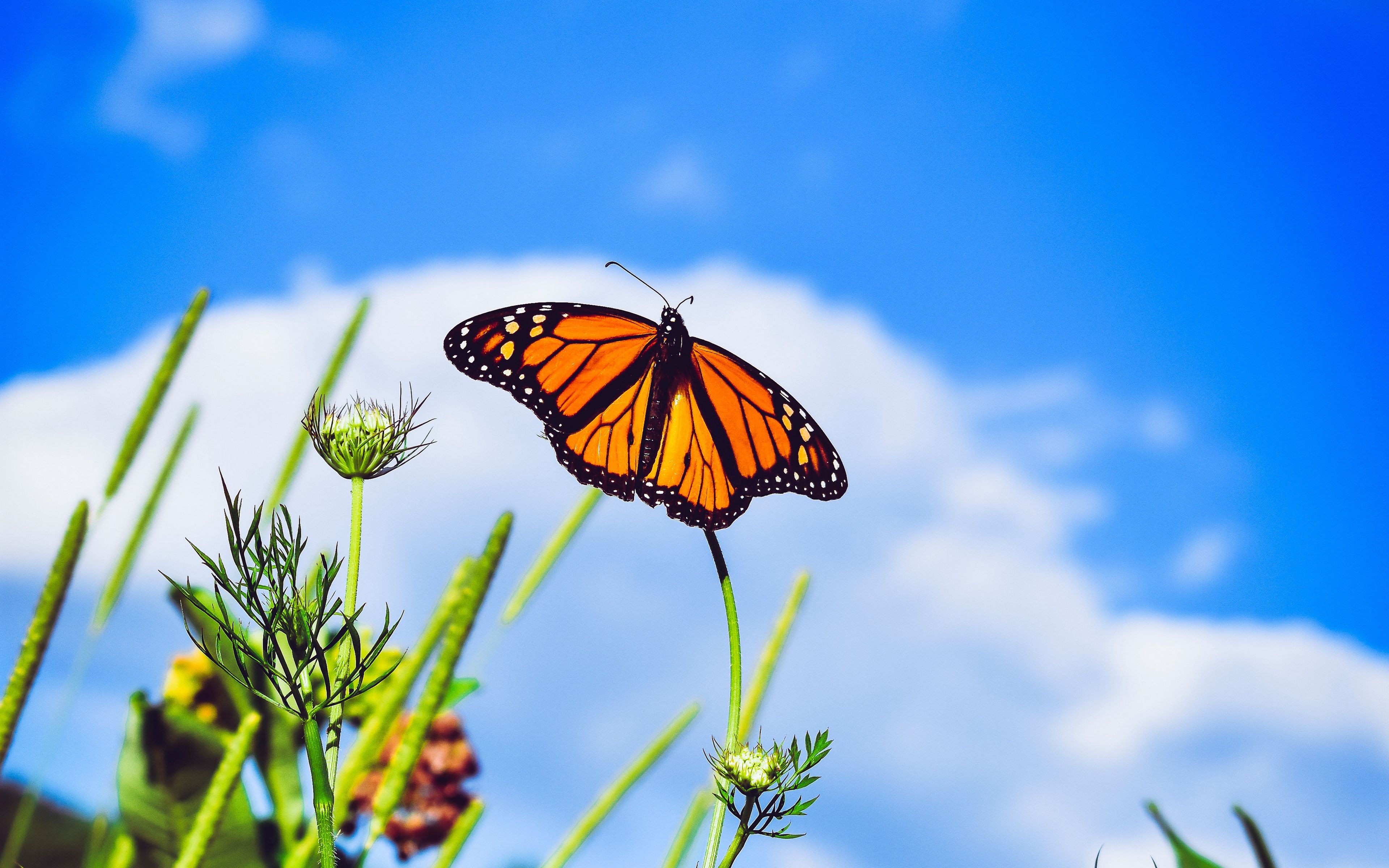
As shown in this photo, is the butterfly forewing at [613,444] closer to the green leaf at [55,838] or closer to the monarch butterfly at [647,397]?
the monarch butterfly at [647,397]

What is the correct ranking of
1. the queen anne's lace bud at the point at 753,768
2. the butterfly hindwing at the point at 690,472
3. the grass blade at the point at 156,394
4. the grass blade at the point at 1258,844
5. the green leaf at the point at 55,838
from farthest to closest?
the green leaf at the point at 55,838 → the grass blade at the point at 156,394 → the butterfly hindwing at the point at 690,472 → the queen anne's lace bud at the point at 753,768 → the grass blade at the point at 1258,844

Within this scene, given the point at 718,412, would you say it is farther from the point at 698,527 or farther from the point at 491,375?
the point at 698,527

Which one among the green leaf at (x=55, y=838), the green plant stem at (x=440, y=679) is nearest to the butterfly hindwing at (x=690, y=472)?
the green plant stem at (x=440, y=679)

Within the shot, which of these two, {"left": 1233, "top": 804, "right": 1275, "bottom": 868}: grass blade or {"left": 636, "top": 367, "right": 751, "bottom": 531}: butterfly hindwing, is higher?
{"left": 636, "top": 367, "right": 751, "bottom": 531}: butterfly hindwing

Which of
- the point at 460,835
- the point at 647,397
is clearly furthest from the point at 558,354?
the point at 460,835

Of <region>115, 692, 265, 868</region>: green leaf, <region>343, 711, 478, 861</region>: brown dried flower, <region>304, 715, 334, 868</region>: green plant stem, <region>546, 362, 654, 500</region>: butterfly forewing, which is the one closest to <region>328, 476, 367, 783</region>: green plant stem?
<region>304, 715, 334, 868</region>: green plant stem

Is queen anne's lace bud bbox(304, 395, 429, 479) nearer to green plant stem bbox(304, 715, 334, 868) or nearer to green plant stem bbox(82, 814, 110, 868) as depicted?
green plant stem bbox(304, 715, 334, 868)

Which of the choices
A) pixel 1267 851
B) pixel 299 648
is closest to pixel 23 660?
pixel 299 648
